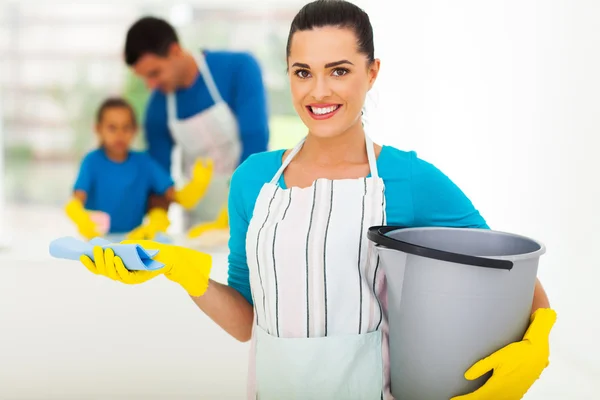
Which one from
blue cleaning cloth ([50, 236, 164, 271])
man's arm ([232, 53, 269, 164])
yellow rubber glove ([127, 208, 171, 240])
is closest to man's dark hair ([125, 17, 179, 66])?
man's arm ([232, 53, 269, 164])

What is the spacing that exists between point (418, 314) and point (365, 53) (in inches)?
15.3

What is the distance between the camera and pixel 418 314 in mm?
752

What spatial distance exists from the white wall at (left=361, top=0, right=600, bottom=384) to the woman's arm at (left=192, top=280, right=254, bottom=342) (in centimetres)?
40

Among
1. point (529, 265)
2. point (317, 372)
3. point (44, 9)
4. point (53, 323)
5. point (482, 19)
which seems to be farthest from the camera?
point (44, 9)

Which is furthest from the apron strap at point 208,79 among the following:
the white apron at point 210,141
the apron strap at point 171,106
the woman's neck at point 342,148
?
the woman's neck at point 342,148

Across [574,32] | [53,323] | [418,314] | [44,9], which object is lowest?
[53,323]

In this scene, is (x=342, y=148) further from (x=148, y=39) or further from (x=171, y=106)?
(x=171, y=106)

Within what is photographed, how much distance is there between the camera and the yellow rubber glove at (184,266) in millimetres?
905

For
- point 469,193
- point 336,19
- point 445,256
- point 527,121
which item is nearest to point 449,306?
point 445,256

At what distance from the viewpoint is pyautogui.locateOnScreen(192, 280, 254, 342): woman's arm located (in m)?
0.98

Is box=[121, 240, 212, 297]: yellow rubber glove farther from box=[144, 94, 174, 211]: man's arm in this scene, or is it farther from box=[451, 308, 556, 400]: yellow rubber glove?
box=[144, 94, 174, 211]: man's arm

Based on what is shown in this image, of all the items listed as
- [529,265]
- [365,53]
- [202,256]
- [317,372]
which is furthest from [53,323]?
[529,265]

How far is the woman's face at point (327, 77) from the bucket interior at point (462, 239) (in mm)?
188

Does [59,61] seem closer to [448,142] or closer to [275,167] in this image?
[448,142]
